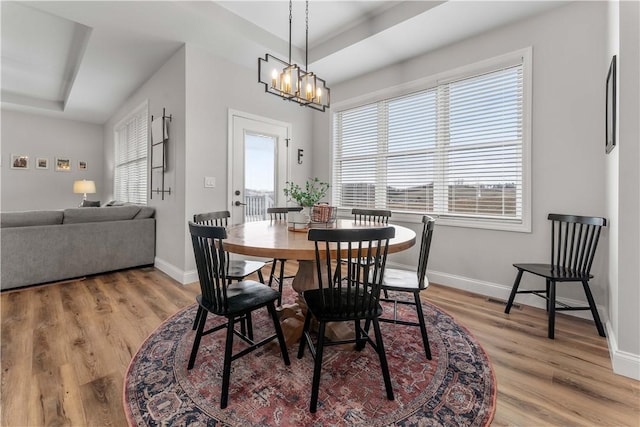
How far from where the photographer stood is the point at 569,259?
236 cm

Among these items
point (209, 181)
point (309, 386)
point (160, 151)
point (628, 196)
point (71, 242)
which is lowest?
point (309, 386)

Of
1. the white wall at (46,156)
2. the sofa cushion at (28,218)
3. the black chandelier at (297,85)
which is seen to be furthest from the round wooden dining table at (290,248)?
the white wall at (46,156)

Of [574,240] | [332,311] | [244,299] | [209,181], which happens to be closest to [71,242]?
[209,181]

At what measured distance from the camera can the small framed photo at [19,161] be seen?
19.9 feet

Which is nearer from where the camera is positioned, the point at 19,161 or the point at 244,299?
the point at 244,299

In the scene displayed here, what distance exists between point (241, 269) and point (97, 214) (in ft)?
8.64

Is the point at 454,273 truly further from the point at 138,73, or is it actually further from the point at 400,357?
the point at 138,73

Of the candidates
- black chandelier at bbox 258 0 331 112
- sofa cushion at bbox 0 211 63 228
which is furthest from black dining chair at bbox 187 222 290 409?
sofa cushion at bbox 0 211 63 228

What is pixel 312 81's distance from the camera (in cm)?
247

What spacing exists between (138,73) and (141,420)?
448 centimetres

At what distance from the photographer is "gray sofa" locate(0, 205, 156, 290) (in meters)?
3.01

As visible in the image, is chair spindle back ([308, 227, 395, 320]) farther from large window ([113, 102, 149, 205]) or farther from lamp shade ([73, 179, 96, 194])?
lamp shade ([73, 179, 96, 194])

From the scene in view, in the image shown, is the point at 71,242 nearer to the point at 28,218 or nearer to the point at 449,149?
the point at 28,218

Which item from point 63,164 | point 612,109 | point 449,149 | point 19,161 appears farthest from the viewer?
point 63,164
